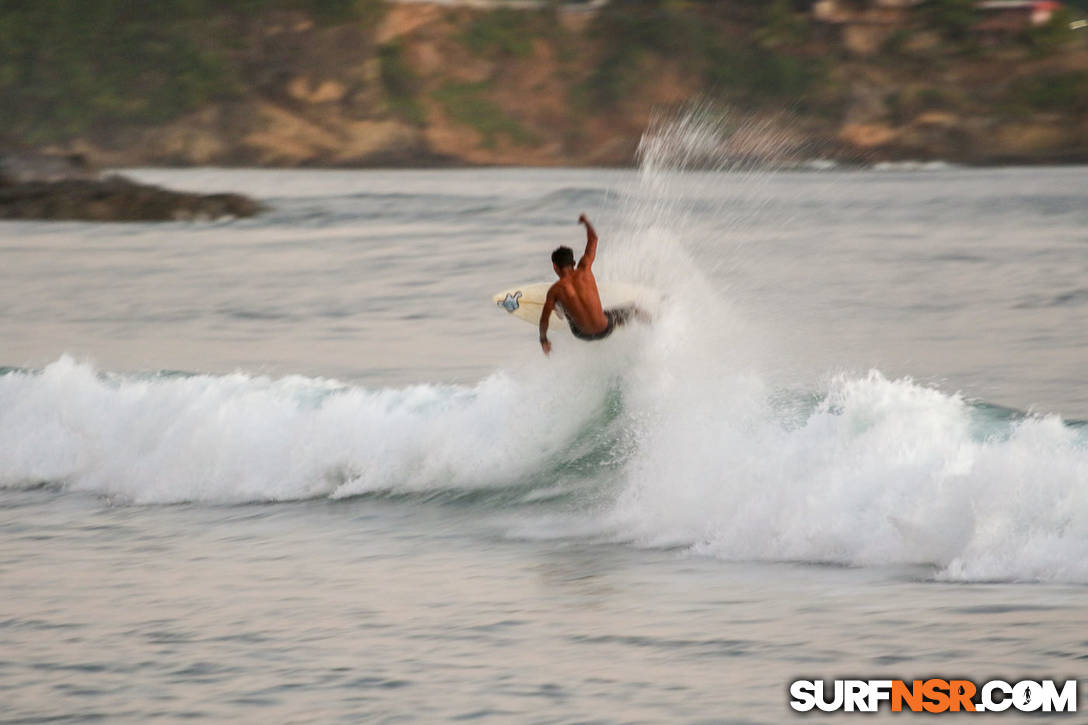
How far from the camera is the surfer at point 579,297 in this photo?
11.8 metres

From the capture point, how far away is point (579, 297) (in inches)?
474

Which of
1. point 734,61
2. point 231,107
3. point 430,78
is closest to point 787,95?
point 734,61

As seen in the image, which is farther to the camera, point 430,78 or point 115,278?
point 430,78

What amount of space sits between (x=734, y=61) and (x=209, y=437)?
107011mm

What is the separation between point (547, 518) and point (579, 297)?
1.63m

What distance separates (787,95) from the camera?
115125 mm

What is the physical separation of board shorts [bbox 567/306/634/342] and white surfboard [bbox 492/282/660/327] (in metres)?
0.10

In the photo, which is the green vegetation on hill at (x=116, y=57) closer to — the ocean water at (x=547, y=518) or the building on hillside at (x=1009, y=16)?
the building on hillside at (x=1009, y=16)

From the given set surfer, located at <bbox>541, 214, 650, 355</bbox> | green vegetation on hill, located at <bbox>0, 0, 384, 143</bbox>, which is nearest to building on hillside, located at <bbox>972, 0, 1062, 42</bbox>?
green vegetation on hill, located at <bbox>0, 0, 384, 143</bbox>

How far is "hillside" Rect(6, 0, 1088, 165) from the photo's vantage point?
110688mm

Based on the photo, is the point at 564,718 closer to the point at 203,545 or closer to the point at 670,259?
the point at 203,545

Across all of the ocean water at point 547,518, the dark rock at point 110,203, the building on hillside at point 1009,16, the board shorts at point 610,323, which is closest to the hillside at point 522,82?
the building on hillside at point 1009,16

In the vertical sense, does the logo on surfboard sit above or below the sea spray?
above

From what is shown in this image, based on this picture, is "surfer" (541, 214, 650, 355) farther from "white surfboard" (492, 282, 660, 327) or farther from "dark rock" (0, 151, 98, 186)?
"dark rock" (0, 151, 98, 186)
